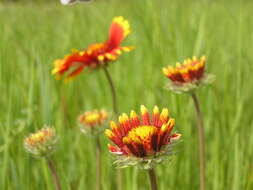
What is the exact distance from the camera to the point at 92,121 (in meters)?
0.77

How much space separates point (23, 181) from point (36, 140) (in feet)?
0.54

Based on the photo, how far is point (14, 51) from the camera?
170 centimetres

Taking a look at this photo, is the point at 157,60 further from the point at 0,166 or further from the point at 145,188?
the point at 0,166

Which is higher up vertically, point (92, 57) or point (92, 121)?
point (92, 57)

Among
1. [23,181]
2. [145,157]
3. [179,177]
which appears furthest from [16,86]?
[145,157]

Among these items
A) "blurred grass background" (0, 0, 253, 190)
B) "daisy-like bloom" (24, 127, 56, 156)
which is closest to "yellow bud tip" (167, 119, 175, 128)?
"blurred grass background" (0, 0, 253, 190)

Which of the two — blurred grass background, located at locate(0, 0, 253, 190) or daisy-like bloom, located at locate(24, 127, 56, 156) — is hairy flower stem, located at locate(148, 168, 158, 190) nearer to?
blurred grass background, located at locate(0, 0, 253, 190)

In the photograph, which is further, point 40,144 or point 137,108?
point 137,108

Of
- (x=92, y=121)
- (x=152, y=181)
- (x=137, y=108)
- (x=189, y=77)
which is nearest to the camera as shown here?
(x=152, y=181)

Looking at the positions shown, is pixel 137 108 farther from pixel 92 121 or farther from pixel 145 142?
pixel 145 142

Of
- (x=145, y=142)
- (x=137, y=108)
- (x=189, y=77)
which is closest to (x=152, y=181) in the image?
(x=145, y=142)

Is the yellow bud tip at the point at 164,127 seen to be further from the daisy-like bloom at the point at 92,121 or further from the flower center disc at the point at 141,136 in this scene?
the daisy-like bloom at the point at 92,121

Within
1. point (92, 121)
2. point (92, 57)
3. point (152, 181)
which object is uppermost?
point (92, 57)

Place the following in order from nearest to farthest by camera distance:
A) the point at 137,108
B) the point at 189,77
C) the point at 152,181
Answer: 1. the point at 152,181
2. the point at 189,77
3. the point at 137,108
